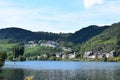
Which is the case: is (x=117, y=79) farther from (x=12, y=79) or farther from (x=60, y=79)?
(x=12, y=79)

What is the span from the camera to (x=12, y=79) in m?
98.2

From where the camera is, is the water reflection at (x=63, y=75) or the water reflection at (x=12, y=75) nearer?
the water reflection at (x=12, y=75)

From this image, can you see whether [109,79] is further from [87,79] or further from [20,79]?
[20,79]

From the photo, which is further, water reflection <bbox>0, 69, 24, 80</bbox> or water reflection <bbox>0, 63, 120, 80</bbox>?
water reflection <bbox>0, 63, 120, 80</bbox>

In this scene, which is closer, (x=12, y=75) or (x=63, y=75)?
(x=12, y=75)

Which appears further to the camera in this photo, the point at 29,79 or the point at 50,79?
the point at 50,79

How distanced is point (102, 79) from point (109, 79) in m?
1.93

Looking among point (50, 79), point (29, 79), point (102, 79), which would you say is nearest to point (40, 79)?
point (50, 79)

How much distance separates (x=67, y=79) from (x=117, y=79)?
13.7 m

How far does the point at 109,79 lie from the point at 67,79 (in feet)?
37.9

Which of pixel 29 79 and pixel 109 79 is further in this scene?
pixel 109 79

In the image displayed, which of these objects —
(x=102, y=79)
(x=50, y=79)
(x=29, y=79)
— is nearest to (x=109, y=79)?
(x=102, y=79)

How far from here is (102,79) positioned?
3984 inches

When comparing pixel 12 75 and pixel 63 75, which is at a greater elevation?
pixel 12 75
